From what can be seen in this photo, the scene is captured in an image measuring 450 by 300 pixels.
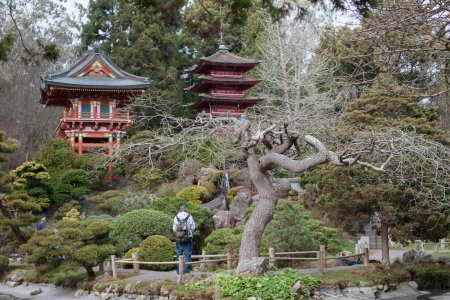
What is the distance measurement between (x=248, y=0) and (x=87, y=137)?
24519mm

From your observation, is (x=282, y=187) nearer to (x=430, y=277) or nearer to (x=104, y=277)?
(x=430, y=277)

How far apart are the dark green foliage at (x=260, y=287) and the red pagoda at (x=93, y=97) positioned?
16967 mm

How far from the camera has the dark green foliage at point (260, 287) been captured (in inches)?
456

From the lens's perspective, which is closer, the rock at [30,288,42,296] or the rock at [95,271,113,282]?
the rock at [95,271,113,282]

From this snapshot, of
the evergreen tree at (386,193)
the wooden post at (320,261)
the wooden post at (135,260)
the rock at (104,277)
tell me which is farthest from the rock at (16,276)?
the evergreen tree at (386,193)

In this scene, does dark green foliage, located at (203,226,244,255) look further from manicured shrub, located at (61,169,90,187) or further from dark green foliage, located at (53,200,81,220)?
manicured shrub, located at (61,169,90,187)

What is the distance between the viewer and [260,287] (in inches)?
460

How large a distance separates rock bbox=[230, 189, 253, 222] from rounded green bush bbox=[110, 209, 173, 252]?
211 inches

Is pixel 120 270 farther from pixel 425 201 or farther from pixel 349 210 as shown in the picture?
pixel 425 201

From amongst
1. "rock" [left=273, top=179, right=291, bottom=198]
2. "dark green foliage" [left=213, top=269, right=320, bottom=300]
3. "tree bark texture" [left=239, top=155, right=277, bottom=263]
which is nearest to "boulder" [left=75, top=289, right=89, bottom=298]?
"dark green foliage" [left=213, top=269, right=320, bottom=300]

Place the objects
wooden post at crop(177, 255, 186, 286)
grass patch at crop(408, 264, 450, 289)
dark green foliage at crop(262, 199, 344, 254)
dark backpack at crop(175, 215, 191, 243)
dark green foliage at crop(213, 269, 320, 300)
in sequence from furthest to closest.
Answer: grass patch at crop(408, 264, 450, 289) → dark green foliage at crop(262, 199, 344, 254) → dark backpack at crop(175, 215, 191, 243) → wooden post at crop(177, 255, 186, 286) → dark green foliage at crop(213, 269, 320, 300)

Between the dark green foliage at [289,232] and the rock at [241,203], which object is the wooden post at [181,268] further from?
the rock at [241,203]

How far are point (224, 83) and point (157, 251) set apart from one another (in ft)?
57.1

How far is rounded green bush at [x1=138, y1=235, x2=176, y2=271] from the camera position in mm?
15422
